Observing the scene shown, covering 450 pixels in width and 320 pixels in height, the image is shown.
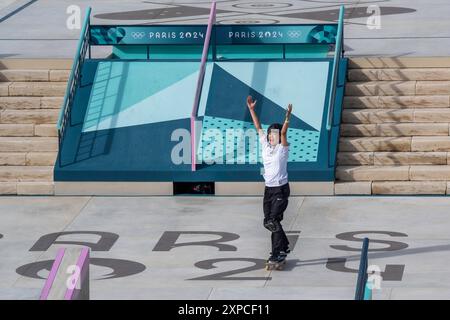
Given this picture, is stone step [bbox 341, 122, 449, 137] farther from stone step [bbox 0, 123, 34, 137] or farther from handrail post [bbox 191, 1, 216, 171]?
stone step [bbox 0, 123, 34, 137]

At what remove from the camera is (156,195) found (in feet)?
70.6

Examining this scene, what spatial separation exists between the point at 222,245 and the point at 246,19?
11294mm

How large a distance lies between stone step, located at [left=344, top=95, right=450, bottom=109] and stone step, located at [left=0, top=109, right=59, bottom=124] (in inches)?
196

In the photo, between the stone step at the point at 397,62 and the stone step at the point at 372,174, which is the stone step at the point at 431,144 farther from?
the stone step at the point at 397,62

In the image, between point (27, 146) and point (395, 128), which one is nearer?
point (395, 128)

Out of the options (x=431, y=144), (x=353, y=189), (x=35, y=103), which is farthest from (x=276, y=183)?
(x=35, y=103)

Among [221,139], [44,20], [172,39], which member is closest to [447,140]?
[221,139]

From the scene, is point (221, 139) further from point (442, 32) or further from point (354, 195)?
point (442, 32)

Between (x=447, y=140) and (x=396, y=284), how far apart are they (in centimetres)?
614

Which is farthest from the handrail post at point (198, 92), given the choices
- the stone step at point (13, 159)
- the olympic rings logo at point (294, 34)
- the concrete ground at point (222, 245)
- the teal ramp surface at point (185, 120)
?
the stone step at point (13, 159)

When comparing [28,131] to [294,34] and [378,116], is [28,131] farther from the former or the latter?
[378,116]

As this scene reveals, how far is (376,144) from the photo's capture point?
2200 centimetres

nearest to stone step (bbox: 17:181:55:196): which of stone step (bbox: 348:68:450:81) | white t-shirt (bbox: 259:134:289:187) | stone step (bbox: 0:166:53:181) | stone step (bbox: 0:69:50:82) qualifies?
stone step (bbox: 0:166:53:181)

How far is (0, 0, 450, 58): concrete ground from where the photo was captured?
84.0 ft
